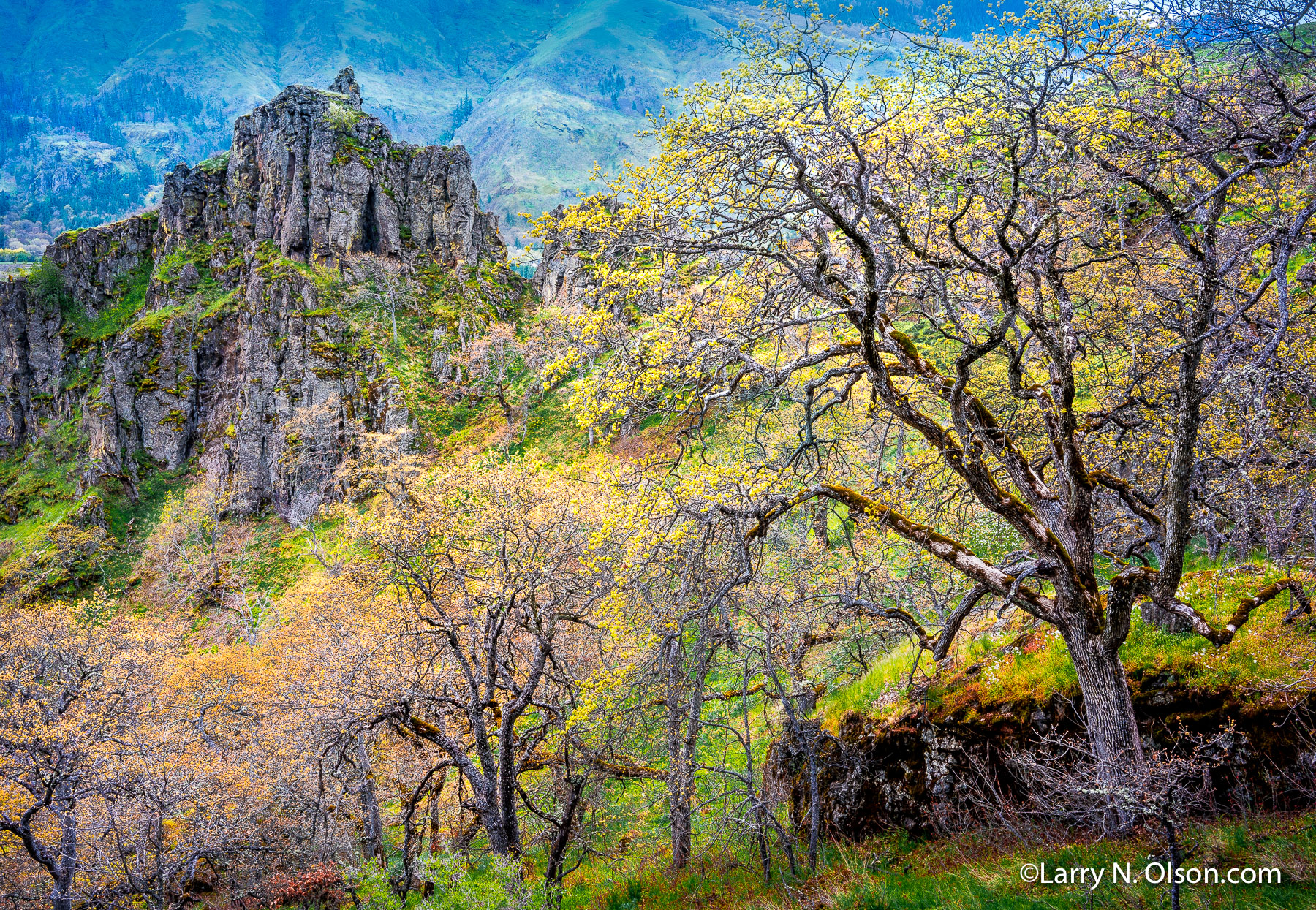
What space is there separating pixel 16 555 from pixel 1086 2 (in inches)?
2645

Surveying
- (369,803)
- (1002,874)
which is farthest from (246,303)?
(1002,874)

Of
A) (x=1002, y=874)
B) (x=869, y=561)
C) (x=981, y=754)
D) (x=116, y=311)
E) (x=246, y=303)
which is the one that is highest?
(x=116, y=311)

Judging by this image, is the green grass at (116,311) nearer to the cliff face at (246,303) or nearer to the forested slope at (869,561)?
the cliff face at (246,303)

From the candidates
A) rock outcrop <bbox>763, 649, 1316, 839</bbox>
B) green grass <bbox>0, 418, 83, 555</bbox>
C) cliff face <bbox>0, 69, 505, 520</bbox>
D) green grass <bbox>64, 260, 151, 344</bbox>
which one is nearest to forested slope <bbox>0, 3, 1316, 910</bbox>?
rock outcrop <bbox>763, 649, 1316, 839</bbox>

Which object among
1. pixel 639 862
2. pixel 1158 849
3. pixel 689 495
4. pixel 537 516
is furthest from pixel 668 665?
pixel 537 516

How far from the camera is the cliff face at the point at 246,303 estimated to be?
161 feet

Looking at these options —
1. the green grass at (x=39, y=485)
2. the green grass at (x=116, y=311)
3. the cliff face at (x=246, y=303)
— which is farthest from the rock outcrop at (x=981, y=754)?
the green grass at (x=116, y=311)

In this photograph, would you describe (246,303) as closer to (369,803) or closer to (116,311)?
(116,311)

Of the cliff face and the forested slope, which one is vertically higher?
the cliff face

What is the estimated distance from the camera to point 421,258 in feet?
194

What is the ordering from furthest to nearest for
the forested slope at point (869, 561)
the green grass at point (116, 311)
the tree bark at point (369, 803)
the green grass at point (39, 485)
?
the green grass at point (116, 311)
the green grass at point (39, 485)
the tree bark at point (369, 803)
the forested slope at point (869, 561)

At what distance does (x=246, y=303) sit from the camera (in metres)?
53.5

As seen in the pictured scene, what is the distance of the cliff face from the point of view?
48.9m

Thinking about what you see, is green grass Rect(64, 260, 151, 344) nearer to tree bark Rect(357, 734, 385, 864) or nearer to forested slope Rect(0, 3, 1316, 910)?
forested slope Rect(0, 3, 1316, 910)
